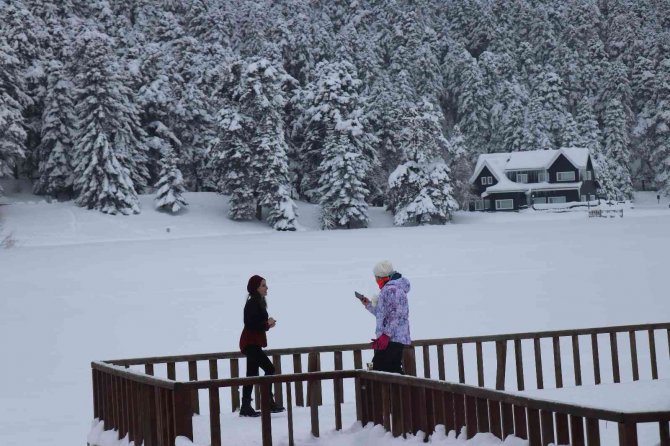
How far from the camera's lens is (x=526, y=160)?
300 feet

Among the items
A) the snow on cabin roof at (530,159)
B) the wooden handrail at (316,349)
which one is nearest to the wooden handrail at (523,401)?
the wooden handrail at (316,349)

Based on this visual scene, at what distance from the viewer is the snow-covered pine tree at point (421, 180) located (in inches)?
2904

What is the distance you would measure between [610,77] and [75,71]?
6275 cm

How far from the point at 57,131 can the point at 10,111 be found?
6.44 metres

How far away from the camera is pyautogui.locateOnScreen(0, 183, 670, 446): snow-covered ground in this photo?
73.6 ft

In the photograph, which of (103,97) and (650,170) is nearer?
(103,97)

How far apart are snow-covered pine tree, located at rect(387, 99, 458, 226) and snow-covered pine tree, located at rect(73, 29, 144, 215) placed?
68.9 feet

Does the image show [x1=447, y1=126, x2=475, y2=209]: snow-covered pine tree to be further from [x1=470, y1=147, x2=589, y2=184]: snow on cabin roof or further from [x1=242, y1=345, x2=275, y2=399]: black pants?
[x1=242, y1=345, x2=275, y2=399]: black pants

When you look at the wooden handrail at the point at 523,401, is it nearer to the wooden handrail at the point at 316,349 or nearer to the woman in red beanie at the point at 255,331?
the woman in red beanie at the point at 255,331

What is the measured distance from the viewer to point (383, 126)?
84.1m

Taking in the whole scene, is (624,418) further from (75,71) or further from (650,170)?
(650,170)

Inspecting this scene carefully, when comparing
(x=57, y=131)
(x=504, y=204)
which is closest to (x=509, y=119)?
(x=504, y=204)

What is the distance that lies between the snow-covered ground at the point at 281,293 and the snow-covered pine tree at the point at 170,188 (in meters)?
10.2

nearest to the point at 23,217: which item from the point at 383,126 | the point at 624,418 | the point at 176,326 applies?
the point at 383,126
